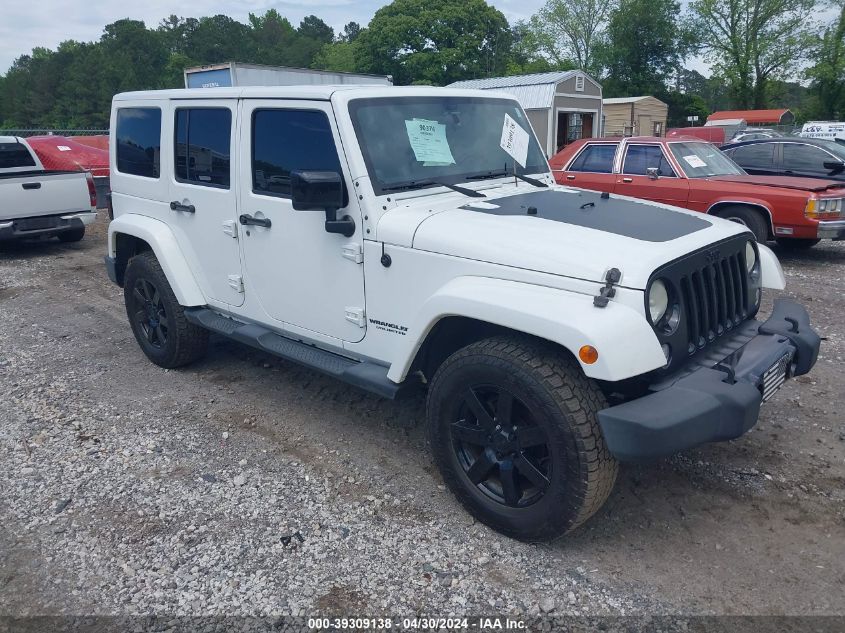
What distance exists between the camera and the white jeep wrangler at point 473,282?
9.07ft

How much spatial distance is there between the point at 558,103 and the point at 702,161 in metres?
16.6

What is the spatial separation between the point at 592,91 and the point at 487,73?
2572cm

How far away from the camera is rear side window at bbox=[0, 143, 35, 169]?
10.5m

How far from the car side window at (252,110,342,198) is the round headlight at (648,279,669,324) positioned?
5.59 feet

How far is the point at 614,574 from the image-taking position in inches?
117

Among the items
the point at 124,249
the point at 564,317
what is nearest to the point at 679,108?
the point at 124,249

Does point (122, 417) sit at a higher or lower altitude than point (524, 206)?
lower

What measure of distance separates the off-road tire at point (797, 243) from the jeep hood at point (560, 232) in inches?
262

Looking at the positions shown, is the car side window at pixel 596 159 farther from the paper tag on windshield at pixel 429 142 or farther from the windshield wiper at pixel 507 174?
the paper tag on windshield at pixel 429 142

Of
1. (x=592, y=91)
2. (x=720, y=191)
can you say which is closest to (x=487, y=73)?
(x=592, y=91)

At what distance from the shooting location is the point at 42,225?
10.0 m

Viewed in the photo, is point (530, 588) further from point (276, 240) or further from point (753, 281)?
point (276, 240)

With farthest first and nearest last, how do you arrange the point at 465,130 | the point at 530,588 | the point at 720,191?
the point at 720,191, the point at 465,130, the point at 530,588

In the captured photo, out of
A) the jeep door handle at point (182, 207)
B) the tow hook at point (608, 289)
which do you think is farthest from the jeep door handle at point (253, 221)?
the tow hook at point (608, 289)
